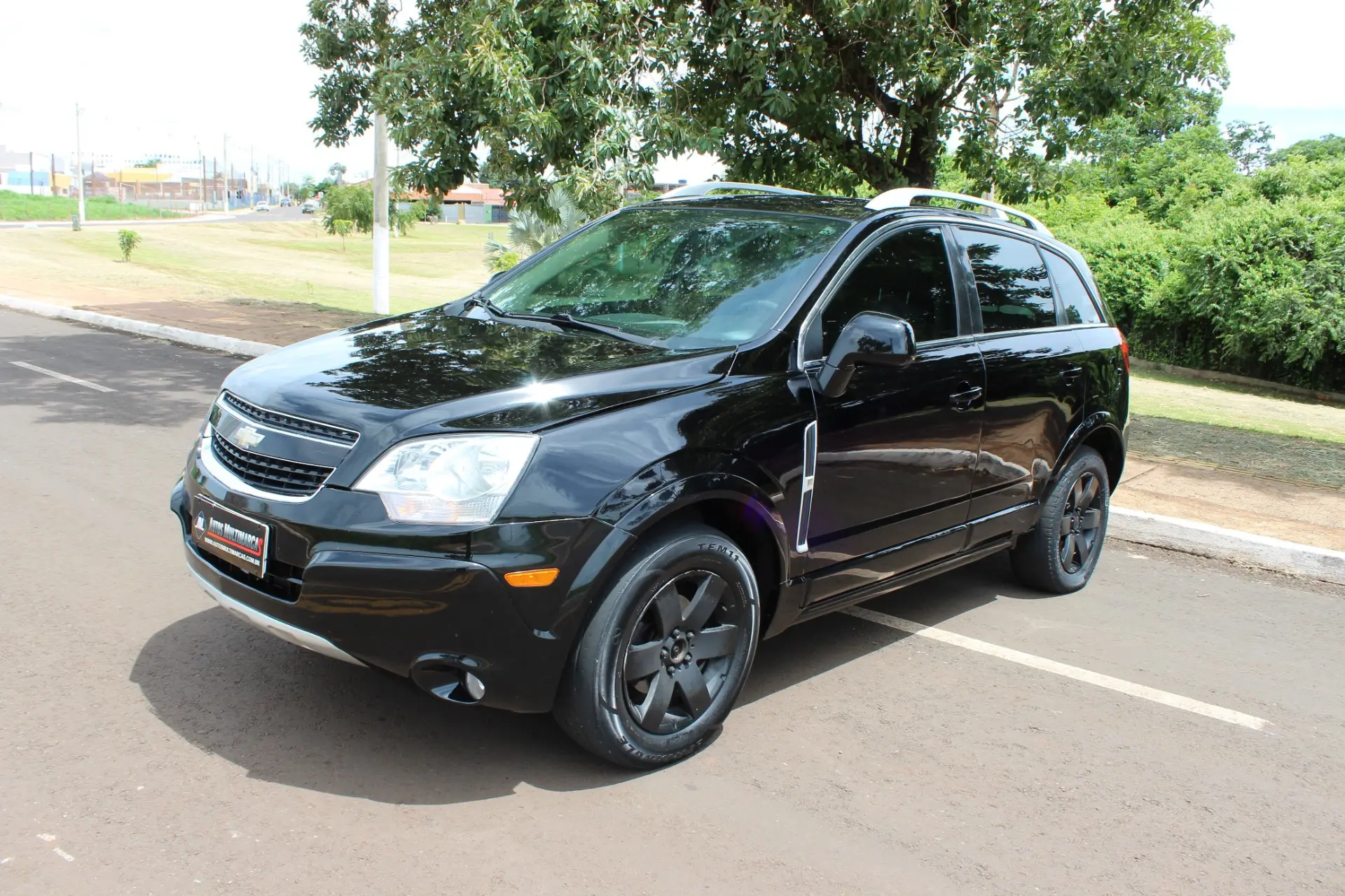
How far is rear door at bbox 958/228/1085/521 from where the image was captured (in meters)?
5.00

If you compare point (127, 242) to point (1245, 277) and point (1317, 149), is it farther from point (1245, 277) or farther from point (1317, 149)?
point (1317, 149)

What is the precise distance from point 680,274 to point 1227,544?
4089mm

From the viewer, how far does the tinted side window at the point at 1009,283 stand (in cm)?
512

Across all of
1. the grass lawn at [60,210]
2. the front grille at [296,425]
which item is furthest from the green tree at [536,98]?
the grass lawn at [60,210]

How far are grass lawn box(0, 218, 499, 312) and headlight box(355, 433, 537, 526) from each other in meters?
17.3

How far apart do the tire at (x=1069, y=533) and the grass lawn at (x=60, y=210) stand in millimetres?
83270

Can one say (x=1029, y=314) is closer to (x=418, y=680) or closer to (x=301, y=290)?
(x=418, y=680)

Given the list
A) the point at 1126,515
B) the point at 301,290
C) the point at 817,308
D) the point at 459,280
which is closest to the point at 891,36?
the point at 1126,515

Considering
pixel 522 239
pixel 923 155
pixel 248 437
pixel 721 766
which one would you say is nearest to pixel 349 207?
pixel 522 239

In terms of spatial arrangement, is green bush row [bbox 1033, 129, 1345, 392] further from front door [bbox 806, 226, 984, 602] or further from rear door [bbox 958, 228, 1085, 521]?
front door [bbox 806, 226, 984, 602]

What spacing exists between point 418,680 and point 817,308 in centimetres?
193

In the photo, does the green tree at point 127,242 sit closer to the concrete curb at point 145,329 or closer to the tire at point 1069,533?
the concrete curb at point 145,329

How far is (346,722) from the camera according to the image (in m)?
3.89

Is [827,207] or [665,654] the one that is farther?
[827,207]
